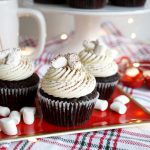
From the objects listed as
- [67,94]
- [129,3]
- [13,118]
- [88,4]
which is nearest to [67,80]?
[67,94]

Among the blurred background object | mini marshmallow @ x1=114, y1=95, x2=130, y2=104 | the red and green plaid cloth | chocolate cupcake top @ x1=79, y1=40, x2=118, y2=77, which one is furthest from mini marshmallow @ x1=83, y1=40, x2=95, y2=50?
the blurred background object

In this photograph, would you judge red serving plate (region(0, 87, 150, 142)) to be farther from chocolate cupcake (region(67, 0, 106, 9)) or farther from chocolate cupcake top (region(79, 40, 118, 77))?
chocolate cupcake (region(67, 0, 106, 9))

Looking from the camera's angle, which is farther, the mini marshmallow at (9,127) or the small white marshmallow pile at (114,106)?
the small white marshmallow pile at (114,106)

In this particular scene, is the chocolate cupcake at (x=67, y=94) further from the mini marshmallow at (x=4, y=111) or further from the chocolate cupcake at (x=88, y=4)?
the chocolate cupcake at (x=88, y=4)

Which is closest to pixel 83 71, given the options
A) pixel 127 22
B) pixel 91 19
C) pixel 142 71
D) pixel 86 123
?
pixel 86 123

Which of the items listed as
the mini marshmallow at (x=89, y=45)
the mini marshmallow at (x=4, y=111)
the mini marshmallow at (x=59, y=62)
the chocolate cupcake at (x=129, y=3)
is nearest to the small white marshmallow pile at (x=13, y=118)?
the mini marshmallow at (x=4, y=111)
